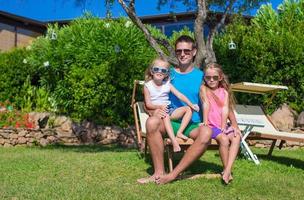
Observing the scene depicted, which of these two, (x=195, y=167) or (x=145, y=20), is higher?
(x=145, y=20)

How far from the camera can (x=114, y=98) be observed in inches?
428

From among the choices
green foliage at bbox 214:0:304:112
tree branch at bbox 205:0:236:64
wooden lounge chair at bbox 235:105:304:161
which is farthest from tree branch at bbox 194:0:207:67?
green foliage at bbox 214:0:304:112

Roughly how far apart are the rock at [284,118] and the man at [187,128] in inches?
214

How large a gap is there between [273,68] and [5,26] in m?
12.8

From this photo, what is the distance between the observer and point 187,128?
210 inches

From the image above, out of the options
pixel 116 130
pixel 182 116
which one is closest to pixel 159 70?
pixel 182 116

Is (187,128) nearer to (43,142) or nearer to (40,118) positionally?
(43,142)

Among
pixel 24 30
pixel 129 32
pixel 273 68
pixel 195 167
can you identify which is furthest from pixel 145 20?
pixel 195 167

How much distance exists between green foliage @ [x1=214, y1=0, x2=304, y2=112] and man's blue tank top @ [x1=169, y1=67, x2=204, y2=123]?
5.04m

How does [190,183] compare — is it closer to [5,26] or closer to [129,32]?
[129,32]

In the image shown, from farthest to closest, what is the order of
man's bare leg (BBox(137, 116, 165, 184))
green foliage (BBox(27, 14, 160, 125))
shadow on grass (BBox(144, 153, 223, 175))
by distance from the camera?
green foliage (BBox(27, 14, 160, 125)) < shadow on grass (BBox(144, 153, 223, 175)) < man's bare leg (BBox(137, 116, 165, 184))

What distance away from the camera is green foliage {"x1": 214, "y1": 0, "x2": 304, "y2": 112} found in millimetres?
10625

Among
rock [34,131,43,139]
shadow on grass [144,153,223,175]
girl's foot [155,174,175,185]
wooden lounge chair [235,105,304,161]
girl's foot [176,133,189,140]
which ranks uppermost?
girl's foot [176,133,189,140]

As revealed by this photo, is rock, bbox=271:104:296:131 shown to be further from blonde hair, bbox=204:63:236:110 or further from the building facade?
the building facade
